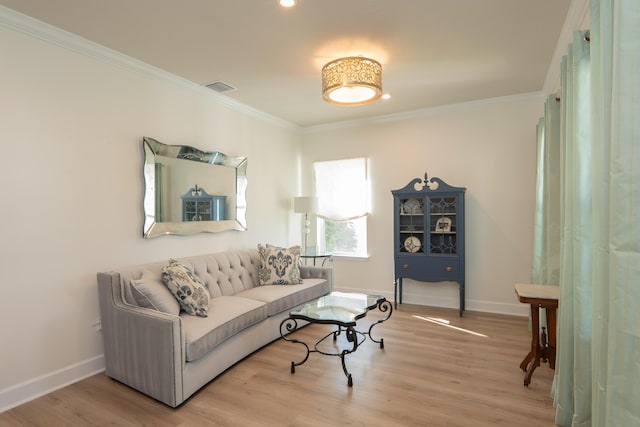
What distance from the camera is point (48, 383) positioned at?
2.70 m

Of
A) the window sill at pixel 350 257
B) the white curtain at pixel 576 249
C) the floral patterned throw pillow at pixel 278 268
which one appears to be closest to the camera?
the white curtain at pixel 576 249

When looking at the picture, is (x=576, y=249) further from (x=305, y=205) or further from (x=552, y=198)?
(x=305, y=205)

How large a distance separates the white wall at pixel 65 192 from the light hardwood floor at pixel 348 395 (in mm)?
406

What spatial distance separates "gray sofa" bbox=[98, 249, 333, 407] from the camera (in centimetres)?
246

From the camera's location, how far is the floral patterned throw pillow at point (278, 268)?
166 inches

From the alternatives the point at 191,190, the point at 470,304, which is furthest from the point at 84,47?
the point at 470,304

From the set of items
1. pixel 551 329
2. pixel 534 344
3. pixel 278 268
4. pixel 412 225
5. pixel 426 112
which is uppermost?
pixel 426 112

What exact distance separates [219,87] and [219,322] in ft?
8.58

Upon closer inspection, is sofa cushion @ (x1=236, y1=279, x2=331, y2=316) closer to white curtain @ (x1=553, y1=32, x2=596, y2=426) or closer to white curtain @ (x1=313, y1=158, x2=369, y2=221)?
white curtain @ (x1=313, y1=158, x2=369, y2=221)

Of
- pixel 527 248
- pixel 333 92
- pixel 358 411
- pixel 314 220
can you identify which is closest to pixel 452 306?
pixel 527 248

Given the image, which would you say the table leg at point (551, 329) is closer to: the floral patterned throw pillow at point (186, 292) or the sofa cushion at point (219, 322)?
the sofa cushion at point (219, 322)

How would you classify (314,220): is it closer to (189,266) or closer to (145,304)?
(189,266)

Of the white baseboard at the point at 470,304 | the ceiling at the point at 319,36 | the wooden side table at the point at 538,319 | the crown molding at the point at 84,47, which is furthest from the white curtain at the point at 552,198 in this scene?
the crown molding at the point at 84,47

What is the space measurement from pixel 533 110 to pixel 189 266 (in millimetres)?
4435
